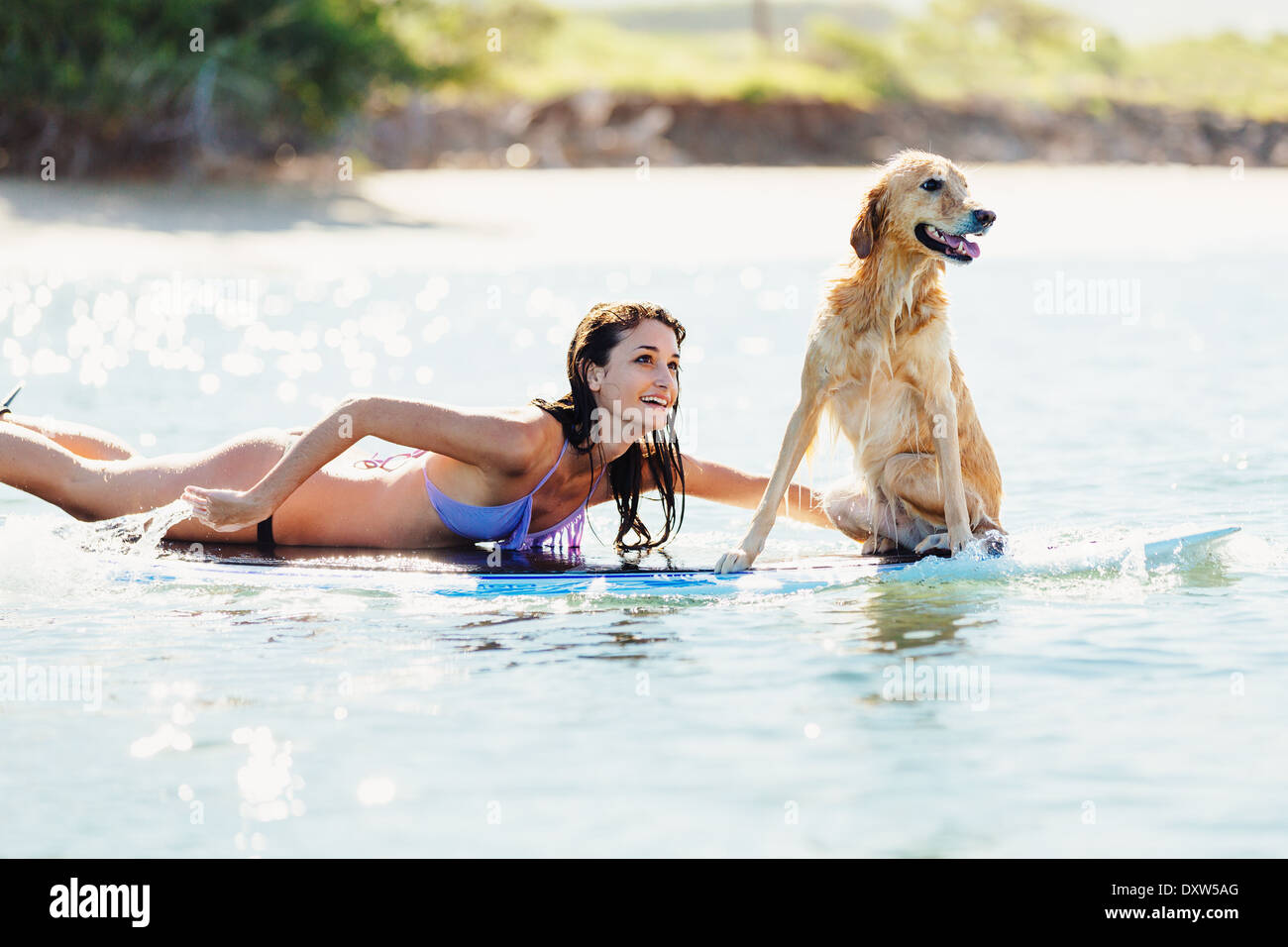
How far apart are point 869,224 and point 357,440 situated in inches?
80.5

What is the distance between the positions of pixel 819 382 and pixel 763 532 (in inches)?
24.3

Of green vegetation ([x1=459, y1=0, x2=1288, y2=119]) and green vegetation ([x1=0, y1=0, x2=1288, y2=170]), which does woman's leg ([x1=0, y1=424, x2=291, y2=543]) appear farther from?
green vegetation ([x1=459, y1=0, x2=1288, y2=119])

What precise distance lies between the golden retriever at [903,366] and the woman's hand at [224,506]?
1.74 metres

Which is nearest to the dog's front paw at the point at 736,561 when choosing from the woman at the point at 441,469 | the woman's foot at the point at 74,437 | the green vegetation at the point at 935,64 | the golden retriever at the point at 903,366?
the golden retriever at the point at 903,366

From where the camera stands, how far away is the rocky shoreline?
96.7 ft

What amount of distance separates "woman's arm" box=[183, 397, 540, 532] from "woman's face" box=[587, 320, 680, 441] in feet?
1.42

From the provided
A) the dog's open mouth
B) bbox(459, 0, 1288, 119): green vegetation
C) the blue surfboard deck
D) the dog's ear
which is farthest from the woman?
bbox(459, 0, 1288, 119): green vegetation

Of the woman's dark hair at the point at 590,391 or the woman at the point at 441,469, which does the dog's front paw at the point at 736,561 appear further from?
the woman's dark hair at the point at 590,391

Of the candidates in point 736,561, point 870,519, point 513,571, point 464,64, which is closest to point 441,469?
point 513,571

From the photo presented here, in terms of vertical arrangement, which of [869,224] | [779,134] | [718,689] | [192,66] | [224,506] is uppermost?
[779,134]

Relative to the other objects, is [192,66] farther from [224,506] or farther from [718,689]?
[718,689]

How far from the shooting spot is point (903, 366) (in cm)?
574

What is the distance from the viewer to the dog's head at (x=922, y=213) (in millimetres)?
5531
